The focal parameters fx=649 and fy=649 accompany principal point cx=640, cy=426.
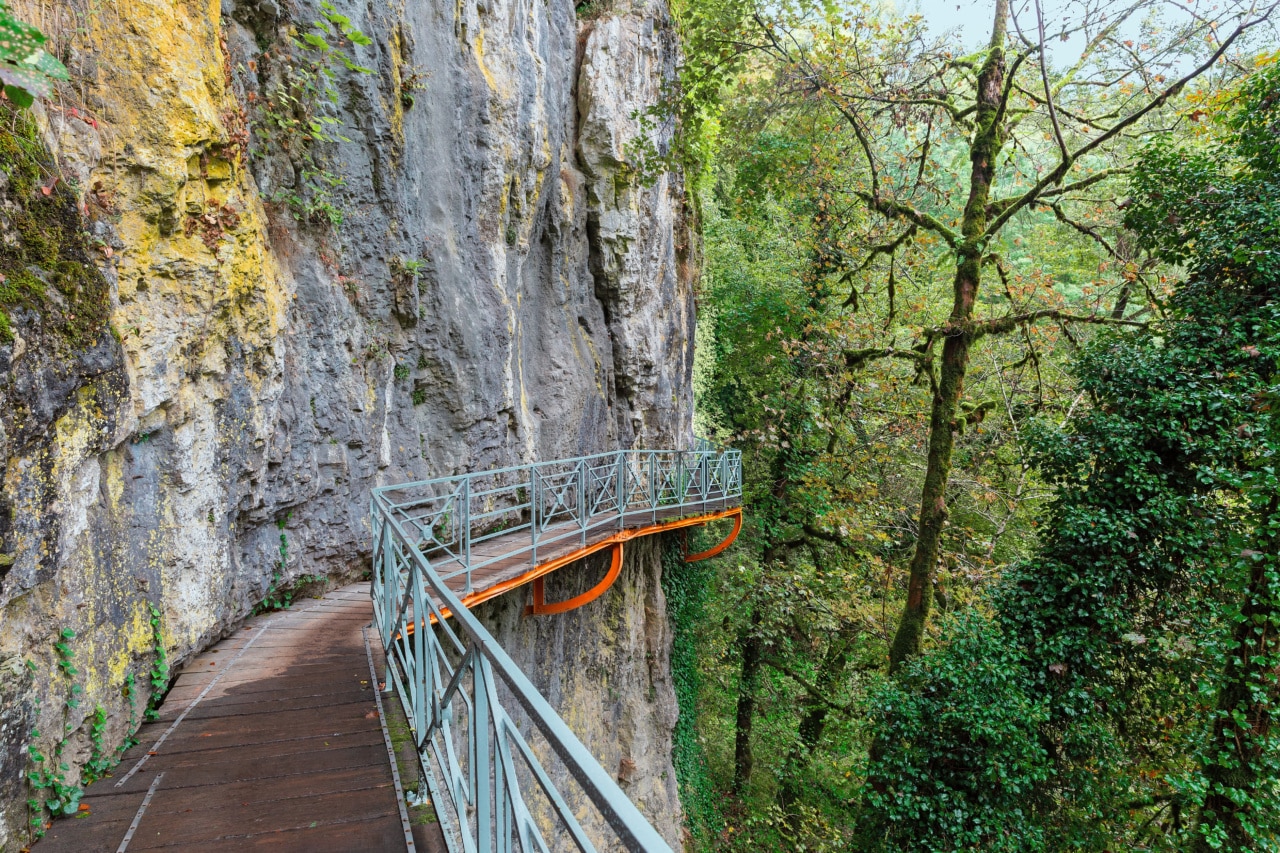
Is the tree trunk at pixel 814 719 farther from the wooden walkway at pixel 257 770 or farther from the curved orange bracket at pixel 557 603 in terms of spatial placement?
the wooden walkway at pixel 257 770

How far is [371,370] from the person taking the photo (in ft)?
20.7

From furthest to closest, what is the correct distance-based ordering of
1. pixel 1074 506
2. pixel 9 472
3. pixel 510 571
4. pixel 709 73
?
pixel 1074 506
pixel 709 73
pixel 510 571
pixel 9 472

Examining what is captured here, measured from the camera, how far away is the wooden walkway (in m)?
2.39

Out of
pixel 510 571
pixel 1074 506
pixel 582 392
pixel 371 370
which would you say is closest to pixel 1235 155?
pixel 1074 506

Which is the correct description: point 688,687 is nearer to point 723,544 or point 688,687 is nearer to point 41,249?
point 723,544

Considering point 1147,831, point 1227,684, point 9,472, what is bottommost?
point 1147,831

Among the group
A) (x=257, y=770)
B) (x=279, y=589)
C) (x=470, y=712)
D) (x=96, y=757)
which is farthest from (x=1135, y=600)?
(x=96, y=757)

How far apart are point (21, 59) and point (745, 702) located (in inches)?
574

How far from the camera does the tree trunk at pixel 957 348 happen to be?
9.04 metres

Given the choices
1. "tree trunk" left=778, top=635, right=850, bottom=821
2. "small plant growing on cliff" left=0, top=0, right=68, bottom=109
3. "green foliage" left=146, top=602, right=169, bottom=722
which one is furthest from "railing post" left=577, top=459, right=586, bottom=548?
"tree trunk" left=778, top=635, right=850, bottom=821

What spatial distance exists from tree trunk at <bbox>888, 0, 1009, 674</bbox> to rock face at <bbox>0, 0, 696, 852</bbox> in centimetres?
439

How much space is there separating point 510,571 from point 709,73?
5.08m

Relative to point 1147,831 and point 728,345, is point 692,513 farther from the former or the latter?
point 728,345

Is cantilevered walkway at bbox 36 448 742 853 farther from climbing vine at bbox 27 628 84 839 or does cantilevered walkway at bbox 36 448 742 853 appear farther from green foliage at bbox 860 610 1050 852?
green foliage at bbox 860 610 1050 852
